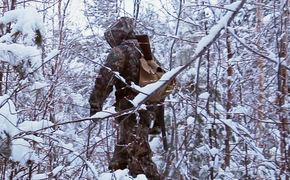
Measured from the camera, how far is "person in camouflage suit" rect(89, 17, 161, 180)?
288cm

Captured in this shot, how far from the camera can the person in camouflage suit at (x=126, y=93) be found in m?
2.88

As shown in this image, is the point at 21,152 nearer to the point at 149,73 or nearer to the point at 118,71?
the point at 118,71

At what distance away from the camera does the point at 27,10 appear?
98.0 inches

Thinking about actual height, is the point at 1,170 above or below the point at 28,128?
below

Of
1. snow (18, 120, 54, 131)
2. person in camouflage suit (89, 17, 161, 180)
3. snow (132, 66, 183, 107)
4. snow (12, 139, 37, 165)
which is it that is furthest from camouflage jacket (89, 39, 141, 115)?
snow (132, 66, 183, 107)

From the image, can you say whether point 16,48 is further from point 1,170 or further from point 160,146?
point 160,146

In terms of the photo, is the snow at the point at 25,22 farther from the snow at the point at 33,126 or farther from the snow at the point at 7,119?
the snow at the point at 33,126

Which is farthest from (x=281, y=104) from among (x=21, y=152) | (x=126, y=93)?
(x=21, y=152)

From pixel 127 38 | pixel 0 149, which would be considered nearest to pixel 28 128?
pixel 0 149

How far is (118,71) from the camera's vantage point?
2.92m

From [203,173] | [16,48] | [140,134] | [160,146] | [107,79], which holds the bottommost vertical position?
[203,173]

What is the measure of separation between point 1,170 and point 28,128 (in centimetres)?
70

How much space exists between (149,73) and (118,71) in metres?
0.29

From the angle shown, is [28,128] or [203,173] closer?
[28,128]
